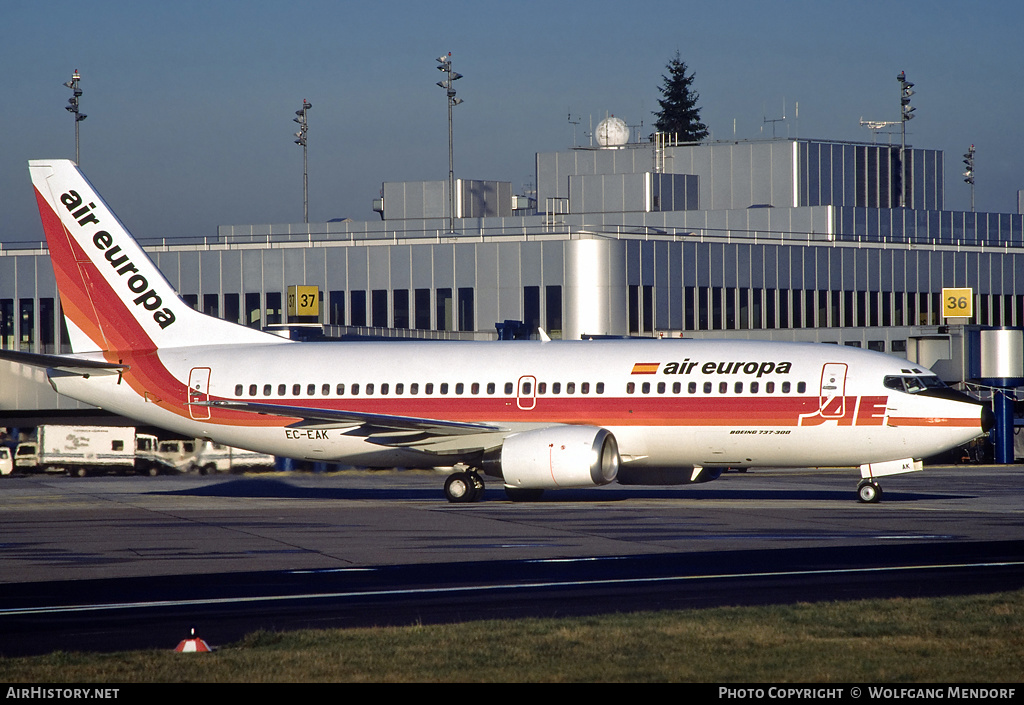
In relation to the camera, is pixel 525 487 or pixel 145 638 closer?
pixel 145 638

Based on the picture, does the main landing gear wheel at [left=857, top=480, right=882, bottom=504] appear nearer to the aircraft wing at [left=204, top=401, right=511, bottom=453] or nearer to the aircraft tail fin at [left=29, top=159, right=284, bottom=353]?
the aircraft wing at [left=204, top=401, right=511, bottom=453]

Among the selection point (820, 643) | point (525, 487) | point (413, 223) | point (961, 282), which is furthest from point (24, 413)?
point (961, 282)

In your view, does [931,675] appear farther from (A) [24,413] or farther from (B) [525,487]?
(A) [24,413]

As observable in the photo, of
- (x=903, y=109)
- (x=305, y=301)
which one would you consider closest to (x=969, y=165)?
(x=903, y=109)

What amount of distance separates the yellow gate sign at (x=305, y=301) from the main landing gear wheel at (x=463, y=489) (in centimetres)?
3048

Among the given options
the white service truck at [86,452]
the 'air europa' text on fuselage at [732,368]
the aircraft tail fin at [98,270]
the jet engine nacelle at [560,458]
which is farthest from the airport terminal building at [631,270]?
the 'air europa' text on fuselage at [732,368]

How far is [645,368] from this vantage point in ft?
116

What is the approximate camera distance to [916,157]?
10581 cm

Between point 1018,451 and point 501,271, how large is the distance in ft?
89.6

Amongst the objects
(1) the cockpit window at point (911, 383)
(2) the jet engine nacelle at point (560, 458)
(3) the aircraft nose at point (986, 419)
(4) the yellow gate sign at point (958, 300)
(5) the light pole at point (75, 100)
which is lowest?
(2) the jet engine nacelle at point (560, 458)

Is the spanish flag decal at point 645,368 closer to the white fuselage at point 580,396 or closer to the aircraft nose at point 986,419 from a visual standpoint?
the white fuselage at point 580,396

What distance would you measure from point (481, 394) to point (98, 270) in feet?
40.7

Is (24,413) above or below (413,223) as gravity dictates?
below

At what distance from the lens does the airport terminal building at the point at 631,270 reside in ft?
224
